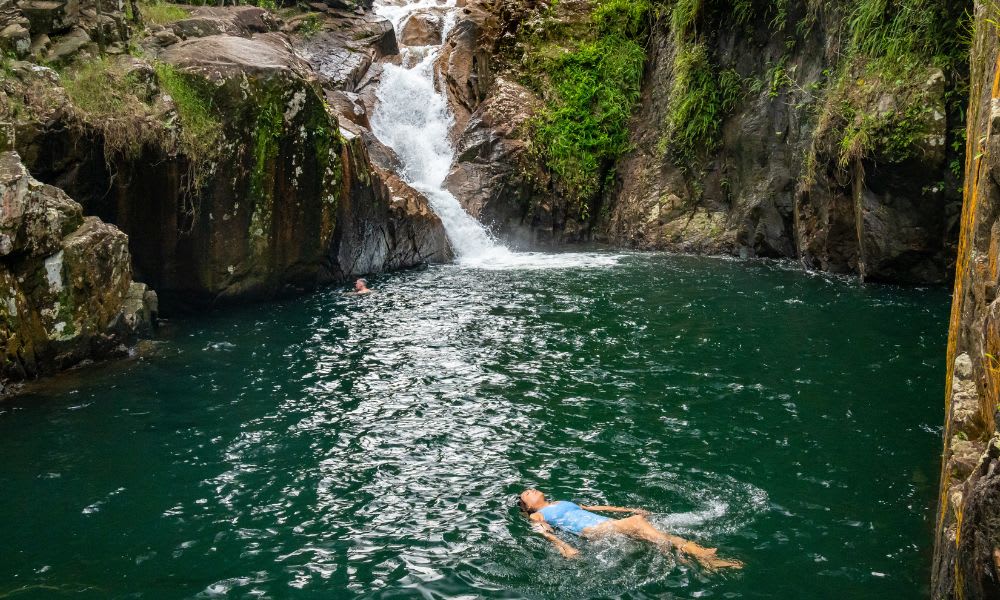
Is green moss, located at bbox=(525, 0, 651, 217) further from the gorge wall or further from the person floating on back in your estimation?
the person floating on back

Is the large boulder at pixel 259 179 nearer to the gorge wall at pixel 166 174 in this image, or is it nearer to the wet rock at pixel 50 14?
the gorge wall at pixel 166 174

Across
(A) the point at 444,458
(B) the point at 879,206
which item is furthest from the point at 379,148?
(A) the point at 444,458

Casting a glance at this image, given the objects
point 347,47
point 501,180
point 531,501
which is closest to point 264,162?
point 501,180

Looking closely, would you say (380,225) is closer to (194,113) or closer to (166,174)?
(194,113)

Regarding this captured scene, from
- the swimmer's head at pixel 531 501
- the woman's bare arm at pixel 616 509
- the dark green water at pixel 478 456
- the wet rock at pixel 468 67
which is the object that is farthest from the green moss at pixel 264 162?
the wet rock at pixel 468 67

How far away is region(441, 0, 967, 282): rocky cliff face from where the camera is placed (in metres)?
13.4

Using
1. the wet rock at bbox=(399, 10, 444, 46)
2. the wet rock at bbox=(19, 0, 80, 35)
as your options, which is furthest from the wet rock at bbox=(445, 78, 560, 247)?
the wet rock at bbox=(19, 0, 80, 35)

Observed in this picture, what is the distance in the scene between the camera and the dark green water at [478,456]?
5391 millimetres

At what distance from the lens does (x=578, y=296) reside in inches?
581

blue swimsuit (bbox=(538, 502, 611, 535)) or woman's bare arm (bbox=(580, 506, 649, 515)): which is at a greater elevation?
blue swimsuit (bbox=(538, 502, 611, 535))

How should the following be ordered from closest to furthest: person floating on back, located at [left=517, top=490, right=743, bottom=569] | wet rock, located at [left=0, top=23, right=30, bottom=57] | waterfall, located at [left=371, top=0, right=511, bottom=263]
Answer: person floating on back, located at [left=517, top=490, right=743, bottom=569]
wet rock, located at [left=0, top=23, right=30, bottom=57]
waterfall, located at [left=371, top=0, right=511, bottom=263]

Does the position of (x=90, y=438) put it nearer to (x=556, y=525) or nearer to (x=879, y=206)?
(x=556, y=525)

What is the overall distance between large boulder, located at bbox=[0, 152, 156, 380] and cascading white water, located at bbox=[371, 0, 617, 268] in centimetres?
983

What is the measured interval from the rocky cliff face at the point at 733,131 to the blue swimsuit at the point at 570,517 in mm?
10806
